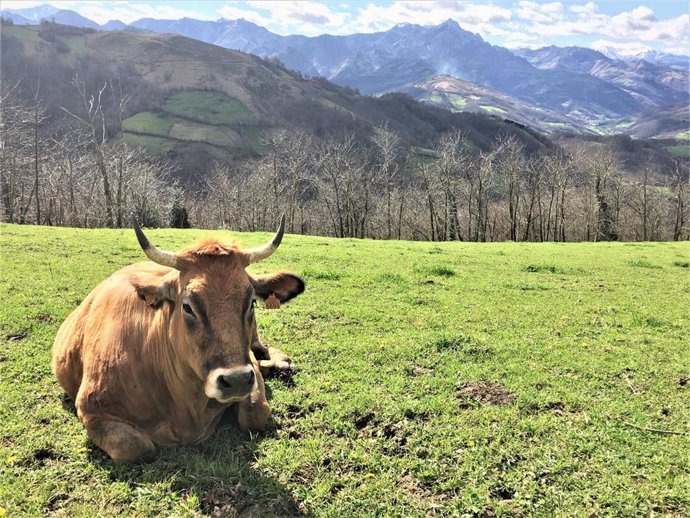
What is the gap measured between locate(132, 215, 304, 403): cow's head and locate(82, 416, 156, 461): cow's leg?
0.93 m

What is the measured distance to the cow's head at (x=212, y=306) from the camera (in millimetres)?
4324

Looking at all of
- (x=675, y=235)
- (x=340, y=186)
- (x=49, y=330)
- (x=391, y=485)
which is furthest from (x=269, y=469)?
(x=675, y=235)

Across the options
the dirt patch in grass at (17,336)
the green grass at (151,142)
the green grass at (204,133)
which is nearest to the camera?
the dirt patch in grass at (17,336)

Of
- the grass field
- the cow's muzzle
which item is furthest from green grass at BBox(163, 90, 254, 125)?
the cow's muzzle

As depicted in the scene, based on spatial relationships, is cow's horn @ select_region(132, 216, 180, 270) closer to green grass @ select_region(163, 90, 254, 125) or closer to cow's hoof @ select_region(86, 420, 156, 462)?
cow's hoof @ select_region(86, 420, 156, 462)

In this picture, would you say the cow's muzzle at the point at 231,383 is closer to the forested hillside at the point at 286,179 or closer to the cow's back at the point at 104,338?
the cow's back at the point at 104,338

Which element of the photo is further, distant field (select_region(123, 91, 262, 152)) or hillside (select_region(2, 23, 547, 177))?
hillside (select_region(2, 23, 547, 177))

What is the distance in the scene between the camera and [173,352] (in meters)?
5.16

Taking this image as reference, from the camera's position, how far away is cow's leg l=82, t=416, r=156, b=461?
4875 millimetres

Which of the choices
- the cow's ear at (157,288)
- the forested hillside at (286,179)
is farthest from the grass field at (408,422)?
the forested hillside at (286,179)

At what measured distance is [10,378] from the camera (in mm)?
6723

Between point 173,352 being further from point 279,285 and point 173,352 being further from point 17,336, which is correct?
point 17,336

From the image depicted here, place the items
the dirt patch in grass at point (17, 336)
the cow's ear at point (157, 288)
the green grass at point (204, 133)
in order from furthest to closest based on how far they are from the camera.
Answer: the green grass at point (204, 133)
the dirt patch in grass at point (17, 336)
the cow's ear at point (157, 288)

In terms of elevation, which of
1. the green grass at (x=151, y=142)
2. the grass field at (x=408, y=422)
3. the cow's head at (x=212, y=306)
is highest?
the green grass at (x=151, y=142)
